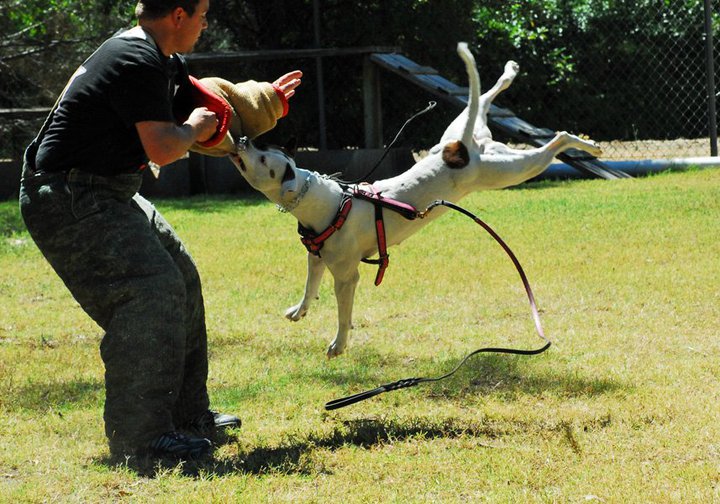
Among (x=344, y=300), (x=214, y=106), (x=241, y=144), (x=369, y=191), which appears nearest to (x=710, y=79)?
(x=369, y=191)

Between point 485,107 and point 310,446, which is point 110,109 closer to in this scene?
point 310,446

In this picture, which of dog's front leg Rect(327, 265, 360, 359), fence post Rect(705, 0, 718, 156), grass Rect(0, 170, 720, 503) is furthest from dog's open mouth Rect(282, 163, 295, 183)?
fence post Rect(705, 0, 718, 156)

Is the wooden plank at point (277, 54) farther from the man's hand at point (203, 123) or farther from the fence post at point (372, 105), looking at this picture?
the man's hand at point (203, 123)

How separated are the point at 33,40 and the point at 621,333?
1396cm

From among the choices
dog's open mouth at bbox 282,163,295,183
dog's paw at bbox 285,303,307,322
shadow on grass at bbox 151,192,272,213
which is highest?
dog's open mouth at bbox 282,163,295,183

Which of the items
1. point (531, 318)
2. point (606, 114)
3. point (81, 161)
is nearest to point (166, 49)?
point (81, 161)

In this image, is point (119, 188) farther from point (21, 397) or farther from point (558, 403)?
point (558, 403)

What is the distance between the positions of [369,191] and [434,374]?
104cm

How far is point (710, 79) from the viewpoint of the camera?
12.8 meters

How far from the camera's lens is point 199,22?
383 centimetres

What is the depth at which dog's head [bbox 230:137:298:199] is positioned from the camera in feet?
14.6

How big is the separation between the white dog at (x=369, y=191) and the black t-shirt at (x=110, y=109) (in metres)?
0.71

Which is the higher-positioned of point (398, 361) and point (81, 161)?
point (81, 161)

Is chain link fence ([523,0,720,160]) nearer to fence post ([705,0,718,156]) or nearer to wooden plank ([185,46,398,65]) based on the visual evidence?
fence post ([705,0,718,156])
